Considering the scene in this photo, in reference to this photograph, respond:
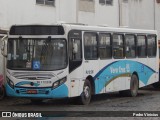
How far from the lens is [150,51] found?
75.9 feet

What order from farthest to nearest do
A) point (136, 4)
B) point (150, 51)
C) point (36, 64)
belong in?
point (136, 4), point (150, 51), point (36, 64)

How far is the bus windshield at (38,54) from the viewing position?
1689cm

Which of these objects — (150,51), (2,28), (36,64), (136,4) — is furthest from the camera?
(136,4)

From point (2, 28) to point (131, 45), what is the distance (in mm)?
5246

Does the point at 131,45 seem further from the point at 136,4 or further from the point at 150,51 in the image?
the point at 136,4

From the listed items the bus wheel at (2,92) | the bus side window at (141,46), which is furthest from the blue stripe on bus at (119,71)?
the bus wheel at (2,92)

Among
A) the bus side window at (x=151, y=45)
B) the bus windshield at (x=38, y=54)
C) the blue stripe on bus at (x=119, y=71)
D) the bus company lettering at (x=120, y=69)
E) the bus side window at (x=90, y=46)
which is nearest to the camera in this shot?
the bus windshield at (x=38, y=54)

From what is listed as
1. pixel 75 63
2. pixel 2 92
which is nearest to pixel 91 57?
pixel 75 63

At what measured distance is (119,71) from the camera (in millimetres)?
20375

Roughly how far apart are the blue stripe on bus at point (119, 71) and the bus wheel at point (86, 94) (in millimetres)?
491

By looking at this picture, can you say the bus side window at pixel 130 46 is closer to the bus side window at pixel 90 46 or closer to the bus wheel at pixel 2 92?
the bus side window at pixel 90 46

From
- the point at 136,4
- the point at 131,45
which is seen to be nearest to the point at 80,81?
the point at 131,45

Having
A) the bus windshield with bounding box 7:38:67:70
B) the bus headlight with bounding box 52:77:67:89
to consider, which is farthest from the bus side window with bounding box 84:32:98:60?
the bus headlight with bounding box 52:77:67:89

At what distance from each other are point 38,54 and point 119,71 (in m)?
4.45
